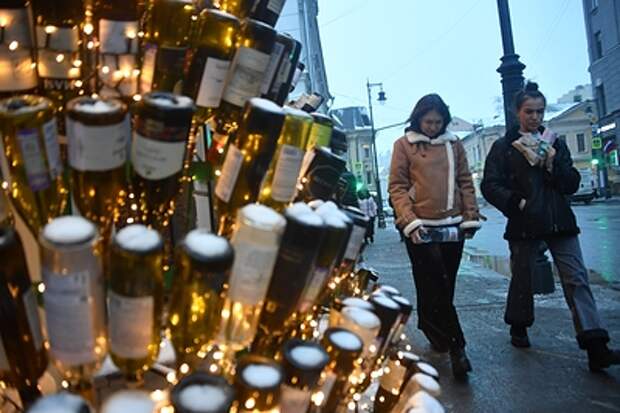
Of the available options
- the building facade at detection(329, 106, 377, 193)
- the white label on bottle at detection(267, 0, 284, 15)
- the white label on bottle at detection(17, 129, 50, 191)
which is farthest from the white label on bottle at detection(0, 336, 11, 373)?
the building facade at detection(329, 106, 377, 193)

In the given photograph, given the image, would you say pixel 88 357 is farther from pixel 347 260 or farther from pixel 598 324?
pixel 598 324

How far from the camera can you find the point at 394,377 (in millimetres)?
1224

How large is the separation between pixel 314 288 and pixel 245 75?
14.4 inches

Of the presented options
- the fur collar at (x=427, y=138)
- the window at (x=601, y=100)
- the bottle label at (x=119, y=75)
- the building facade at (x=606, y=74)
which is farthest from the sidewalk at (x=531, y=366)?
the window at (x=601, y=100)

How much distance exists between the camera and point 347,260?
1065 mm

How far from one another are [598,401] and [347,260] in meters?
1.90

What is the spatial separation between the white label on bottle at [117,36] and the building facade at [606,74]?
2756 centimetres

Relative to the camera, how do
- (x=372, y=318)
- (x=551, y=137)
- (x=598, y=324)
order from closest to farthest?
(x=372, y=318)
(x=598, y=324)
(x=551, y=137)

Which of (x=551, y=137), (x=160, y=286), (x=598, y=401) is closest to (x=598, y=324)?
(x=598, y=401)

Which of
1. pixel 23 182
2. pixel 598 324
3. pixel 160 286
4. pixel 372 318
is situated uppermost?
pixel 23 182

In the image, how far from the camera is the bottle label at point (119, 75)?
84 centimetres

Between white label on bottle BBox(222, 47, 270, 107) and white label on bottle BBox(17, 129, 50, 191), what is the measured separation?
0.33m

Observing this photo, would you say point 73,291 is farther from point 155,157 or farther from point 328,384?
point 328,384

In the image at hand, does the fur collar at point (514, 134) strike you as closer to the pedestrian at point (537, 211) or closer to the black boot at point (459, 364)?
the pedestrian at point (537, 211)
